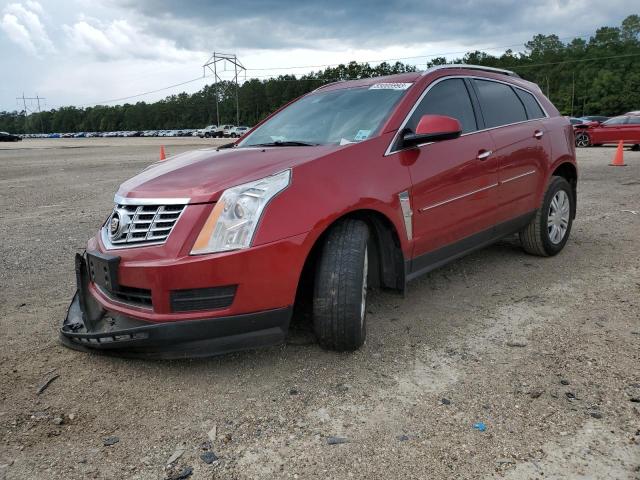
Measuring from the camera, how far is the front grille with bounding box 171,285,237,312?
8.71 feet

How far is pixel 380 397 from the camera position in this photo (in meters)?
2.69

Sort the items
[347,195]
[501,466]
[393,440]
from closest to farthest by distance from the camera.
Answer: [501,466]
[393,440]
[347,195]

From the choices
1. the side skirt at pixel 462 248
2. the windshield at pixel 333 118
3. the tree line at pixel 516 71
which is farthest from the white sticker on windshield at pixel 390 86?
the tree line at pixel 516 71

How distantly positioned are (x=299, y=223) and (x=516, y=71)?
58249mm

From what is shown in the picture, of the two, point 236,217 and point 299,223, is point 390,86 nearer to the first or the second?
point 299,223

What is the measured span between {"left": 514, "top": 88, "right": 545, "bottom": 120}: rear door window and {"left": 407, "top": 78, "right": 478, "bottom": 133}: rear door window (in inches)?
39.2

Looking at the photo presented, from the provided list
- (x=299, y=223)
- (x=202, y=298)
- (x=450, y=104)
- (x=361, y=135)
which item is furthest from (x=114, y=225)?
(x=450, y=104)

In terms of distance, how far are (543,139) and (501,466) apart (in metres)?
3.57

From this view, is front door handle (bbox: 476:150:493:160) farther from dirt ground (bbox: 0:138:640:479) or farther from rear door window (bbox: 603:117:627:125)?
rear door window (bbox: 603:117:627:125)

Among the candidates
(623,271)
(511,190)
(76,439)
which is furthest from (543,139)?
(76,439)

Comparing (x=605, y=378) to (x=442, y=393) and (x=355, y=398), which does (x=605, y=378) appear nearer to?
(x=442, y=393)

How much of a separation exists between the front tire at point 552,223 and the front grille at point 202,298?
11.0 feet

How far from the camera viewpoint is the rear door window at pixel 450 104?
12.3 ft

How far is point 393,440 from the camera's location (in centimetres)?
234
